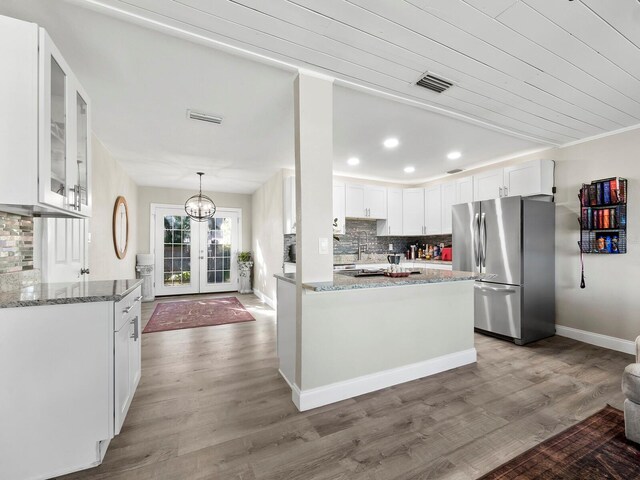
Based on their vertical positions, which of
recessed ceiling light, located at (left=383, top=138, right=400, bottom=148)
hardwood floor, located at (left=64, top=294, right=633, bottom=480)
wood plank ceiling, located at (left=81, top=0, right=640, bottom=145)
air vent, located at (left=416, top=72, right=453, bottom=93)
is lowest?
hardwood floor, located at (left=64, top=294, right=633, bottom=480)

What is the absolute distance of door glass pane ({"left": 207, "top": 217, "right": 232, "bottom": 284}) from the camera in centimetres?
713

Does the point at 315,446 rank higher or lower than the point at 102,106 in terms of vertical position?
lower

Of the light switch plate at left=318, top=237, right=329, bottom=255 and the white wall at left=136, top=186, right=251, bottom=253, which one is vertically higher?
the white wall at left=136, top=186, right=251, bottom=253

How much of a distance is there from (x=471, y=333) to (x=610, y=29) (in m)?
2.59

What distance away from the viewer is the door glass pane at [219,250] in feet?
23.4

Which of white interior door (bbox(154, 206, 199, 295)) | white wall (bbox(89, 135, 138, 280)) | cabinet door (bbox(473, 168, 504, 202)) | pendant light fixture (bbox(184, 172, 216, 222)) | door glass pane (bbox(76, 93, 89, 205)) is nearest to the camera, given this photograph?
door glass pane (bbox(76, 93, 89, 205))

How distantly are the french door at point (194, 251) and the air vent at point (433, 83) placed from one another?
5.84 meters

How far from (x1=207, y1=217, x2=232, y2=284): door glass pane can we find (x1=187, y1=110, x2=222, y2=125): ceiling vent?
4.47m

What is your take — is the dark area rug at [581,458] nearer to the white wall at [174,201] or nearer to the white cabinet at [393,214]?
the white cabinet at [393,214]

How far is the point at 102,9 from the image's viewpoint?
1.58 meters

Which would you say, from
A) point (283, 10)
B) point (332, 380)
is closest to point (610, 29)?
point (283, 10)

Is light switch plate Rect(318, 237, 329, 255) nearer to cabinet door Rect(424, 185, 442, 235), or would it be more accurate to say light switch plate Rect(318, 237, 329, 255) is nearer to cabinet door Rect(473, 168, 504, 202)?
cabinet door Rect(473, 168, 504, 202)

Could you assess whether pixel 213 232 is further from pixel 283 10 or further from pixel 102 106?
pixel 283 10

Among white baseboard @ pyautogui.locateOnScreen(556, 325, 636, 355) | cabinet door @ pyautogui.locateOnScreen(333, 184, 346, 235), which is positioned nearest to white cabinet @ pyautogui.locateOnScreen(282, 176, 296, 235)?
cabinet door @ pyautogui.locateOnScreen(333, 184, 346, 235)
